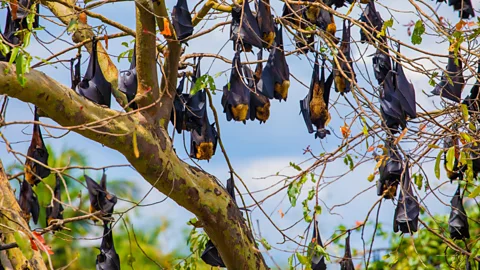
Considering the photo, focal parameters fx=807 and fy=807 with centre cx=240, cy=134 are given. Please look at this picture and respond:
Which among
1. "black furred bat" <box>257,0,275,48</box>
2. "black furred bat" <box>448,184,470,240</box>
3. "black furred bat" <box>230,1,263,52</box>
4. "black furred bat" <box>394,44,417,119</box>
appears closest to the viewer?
"black furred bat" <box>230,1,263,52</box>

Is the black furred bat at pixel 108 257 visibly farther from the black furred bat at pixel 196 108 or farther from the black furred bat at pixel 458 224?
the black furred bat at pixel 458 224

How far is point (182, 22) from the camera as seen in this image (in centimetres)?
444

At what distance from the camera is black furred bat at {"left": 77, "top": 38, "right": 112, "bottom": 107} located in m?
4.95

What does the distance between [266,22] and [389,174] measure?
1.40 m

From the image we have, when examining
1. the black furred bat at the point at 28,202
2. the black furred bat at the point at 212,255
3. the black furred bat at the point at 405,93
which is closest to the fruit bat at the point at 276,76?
the black furred bat at the point at 405,93

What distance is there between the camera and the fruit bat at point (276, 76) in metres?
4.70

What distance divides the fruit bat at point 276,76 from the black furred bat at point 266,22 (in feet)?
0.23

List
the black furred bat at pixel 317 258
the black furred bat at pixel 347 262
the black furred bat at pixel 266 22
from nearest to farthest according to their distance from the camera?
the black furred bat at pixel 266 22 → the black furred bat at pixel 317 258 → the black furred bat at pixel 347 262

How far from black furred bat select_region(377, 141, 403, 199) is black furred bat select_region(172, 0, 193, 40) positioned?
4.76 feet

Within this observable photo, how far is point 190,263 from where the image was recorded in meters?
5.94

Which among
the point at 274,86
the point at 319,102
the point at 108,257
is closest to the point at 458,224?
the point at 319,102

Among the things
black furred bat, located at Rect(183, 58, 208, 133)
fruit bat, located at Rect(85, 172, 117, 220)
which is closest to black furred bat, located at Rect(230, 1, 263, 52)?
black furred bat, located at Rect(183, 58, 208, 133)

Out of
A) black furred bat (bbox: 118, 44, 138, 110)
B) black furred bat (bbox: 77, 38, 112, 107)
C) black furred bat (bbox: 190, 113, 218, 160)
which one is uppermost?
black furred bat (bbox: 77, 38, 112, 107)

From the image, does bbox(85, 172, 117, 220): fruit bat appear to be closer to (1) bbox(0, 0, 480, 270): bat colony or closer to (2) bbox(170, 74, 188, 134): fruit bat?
(1) bbox(0, 0, 480, 270): bat colony
